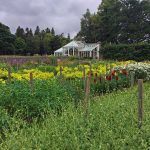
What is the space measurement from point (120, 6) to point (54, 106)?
201 feet

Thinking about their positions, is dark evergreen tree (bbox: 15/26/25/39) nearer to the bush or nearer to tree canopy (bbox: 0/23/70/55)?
tree canopy (bbox: 0/23/70/55)

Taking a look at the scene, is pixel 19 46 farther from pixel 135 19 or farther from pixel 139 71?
pixel 139 71

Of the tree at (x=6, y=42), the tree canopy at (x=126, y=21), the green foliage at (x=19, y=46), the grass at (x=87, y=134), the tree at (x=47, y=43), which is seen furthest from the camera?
the tree at (x=47, y=43)

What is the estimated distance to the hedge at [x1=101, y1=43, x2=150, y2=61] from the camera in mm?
44438

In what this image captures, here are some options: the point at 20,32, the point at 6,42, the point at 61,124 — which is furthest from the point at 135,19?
the point at 61,124

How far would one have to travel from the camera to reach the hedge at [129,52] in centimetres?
4444

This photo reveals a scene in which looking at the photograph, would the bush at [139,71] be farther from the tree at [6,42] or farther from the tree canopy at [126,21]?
the tree at [6,42]

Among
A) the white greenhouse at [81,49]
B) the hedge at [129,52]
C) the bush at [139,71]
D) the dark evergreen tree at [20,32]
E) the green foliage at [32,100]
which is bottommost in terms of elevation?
the white greenhouse at [81,49]

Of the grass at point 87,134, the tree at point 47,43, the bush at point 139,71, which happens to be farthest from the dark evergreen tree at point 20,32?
the grass at point 87,134

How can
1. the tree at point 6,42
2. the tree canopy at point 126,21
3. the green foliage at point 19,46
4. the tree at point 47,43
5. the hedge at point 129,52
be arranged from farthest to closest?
1. the tree at point 47,43
2. the green foliage at point 19,46
3. the tree at point 6,42
4. the tree canopy at point 126,21
5. the hedge at point 129,52

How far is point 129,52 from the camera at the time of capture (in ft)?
148

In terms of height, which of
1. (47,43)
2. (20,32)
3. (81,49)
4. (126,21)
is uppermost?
(126,21)

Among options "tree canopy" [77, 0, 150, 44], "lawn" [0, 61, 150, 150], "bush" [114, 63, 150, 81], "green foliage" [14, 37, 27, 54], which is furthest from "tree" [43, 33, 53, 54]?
"lawn" [0, 61, 150, 150]

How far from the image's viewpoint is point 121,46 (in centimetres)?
4547
